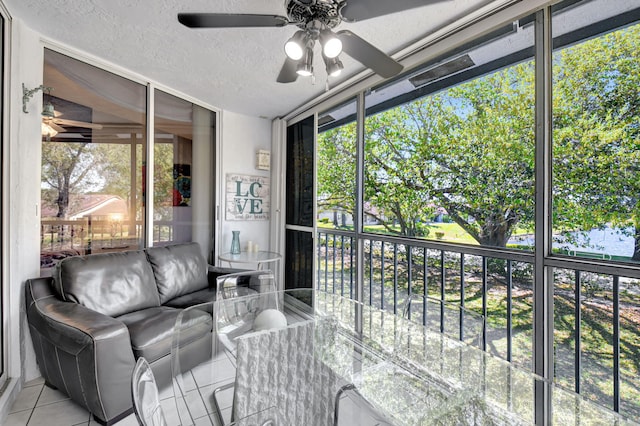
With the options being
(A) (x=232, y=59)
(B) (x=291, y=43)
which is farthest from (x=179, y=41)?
(B) (x=291, y=43)

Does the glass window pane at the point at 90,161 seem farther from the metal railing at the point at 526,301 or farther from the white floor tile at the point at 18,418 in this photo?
the metal railing at the point at 526,301

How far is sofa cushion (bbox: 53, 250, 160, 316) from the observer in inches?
82.2

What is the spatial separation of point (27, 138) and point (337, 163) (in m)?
2.79

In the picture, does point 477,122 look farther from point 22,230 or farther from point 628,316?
point 22,230

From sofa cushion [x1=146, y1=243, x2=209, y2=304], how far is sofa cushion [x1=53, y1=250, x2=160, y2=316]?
0.23ft

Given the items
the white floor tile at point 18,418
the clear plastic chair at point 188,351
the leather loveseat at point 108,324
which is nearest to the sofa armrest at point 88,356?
the leather loveseat at point 108,324

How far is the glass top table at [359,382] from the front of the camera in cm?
111

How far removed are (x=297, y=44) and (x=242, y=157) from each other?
268 cm

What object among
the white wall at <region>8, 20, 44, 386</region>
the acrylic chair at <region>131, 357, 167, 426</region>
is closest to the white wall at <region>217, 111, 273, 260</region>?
the white wall at <region>8, 20, 44, 386</region>

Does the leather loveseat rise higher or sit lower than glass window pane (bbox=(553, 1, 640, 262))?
lower

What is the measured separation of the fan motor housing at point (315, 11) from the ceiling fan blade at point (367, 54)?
0.24 ft

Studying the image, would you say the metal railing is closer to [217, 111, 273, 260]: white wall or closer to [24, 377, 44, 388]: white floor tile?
[217, 111, 273, 260]: white wall

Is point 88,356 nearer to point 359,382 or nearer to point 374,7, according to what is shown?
point 359,382

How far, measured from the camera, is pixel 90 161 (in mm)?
2570
